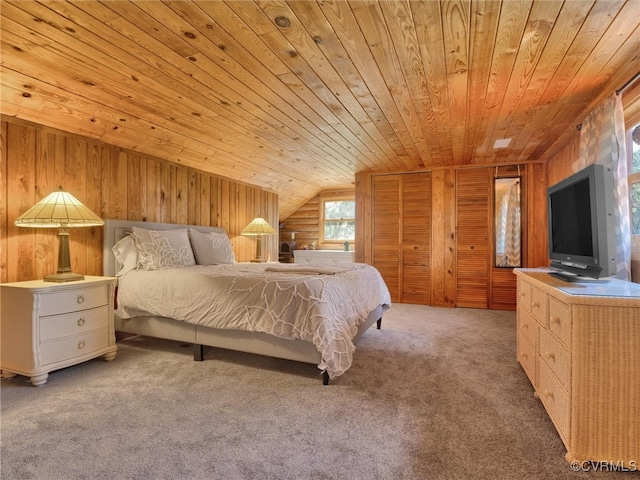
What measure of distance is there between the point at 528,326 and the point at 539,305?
329 millimetres

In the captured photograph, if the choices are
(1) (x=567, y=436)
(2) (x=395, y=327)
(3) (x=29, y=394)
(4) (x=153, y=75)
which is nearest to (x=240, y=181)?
(4) (x=153, y=75)

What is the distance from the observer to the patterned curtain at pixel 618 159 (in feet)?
7.11

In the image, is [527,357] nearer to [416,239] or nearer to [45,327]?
[416,239]

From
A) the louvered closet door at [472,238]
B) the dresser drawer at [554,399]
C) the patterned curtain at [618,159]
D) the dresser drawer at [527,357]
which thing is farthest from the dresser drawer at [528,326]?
the louvered closet door at [472,238]

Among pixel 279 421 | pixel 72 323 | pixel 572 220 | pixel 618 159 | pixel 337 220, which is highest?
pixel 618 159

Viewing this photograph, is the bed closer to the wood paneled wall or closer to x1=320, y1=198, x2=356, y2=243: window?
the wood paneled wall

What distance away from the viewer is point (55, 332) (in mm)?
2260

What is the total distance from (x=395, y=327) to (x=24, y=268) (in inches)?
135

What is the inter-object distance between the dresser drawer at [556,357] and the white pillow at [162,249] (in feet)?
9.81

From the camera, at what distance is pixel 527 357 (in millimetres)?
2199

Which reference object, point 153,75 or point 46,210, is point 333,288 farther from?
point 46,210

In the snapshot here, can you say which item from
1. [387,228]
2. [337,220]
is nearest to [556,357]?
[387,228]

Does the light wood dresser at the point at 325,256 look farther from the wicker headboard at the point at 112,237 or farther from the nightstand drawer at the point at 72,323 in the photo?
the nightstand drawer at the point at 72,323

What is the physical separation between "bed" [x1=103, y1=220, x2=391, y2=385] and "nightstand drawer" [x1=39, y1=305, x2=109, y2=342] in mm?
290
